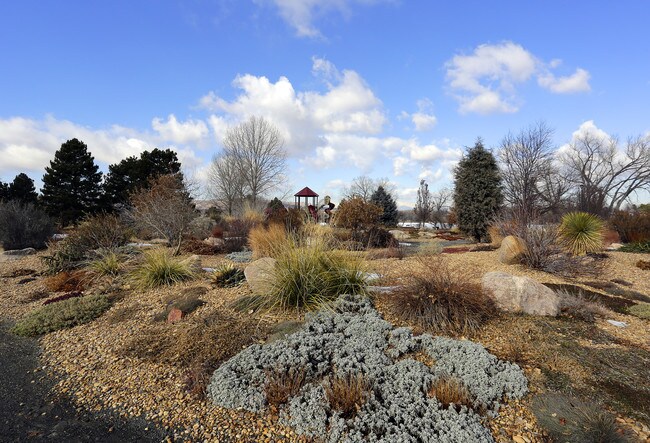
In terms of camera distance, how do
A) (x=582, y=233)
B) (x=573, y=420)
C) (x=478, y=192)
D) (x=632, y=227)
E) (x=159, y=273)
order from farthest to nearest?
1. (x=478, y=192)
2. (x=632, y=227)
3. (x=582, y=233)
4. (x=159, y=273)
5. (x=573, y=420)

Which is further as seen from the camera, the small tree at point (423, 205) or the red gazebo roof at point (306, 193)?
the small tree at point (423, 205)

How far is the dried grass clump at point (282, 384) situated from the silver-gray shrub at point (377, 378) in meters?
0.06

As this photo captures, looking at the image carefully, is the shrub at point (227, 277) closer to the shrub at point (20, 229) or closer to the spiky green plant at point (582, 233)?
the spiky green plant at point (582, 233)

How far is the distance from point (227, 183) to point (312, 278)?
28.2 metres

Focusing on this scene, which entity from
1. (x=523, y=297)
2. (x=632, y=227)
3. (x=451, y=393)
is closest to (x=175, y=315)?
(x=451, y=393)

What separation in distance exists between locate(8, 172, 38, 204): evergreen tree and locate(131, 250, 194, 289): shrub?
27.6 m

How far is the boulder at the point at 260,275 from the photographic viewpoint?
183 inches

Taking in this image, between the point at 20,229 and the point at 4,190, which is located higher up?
the point at 4,190

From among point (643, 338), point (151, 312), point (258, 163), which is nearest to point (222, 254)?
point (151, 312)

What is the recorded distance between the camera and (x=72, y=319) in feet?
15.5

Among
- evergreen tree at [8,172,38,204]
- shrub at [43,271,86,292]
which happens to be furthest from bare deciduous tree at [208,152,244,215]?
shrub at [43,271,86,292]

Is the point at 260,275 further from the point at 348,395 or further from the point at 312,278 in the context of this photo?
the point at 348,395

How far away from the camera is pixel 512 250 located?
25.1ft

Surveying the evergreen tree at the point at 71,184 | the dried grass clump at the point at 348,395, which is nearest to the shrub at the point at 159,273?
the dried grass clump at the point at 348,395
